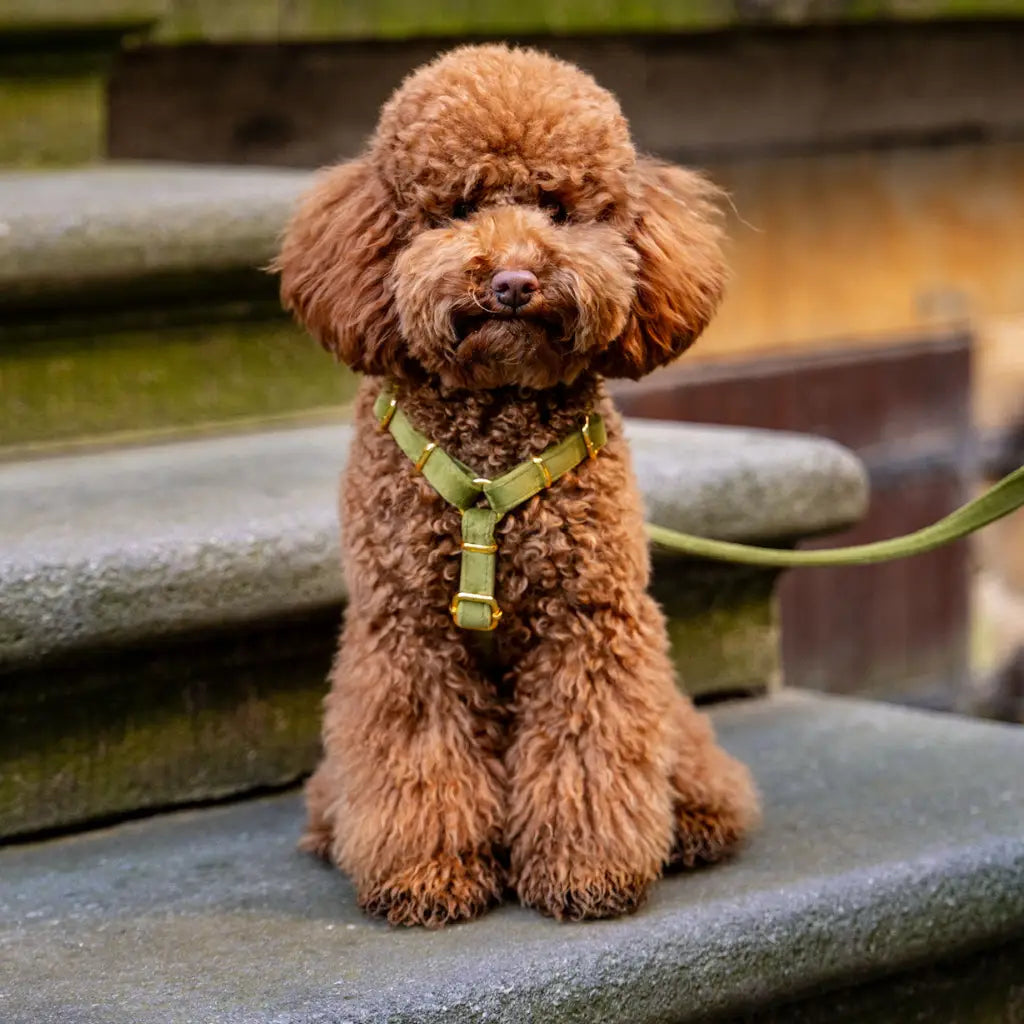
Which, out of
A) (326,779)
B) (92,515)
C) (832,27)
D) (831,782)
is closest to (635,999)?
(326,779)

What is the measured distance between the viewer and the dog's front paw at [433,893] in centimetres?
148

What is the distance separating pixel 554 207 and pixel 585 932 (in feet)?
1.96

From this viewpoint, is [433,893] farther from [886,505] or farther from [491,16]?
[886,505]

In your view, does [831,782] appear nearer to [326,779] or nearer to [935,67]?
[326,779]

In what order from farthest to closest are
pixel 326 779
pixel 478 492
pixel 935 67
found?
pixel 935 67 → pixel 326 779 → pixel 478 492

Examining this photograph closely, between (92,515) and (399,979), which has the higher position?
(92,515)

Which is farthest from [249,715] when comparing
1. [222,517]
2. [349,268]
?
[349,268]

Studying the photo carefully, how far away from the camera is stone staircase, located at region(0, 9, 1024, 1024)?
1432 millimetres

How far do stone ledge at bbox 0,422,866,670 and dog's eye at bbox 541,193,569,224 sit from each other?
51cm

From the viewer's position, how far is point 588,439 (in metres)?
1.50

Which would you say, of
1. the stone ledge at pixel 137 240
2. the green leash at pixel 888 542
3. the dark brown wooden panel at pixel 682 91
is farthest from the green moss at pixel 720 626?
the dark brown wooden panel at pixel 682 91

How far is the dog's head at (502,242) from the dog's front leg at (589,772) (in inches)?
9.5

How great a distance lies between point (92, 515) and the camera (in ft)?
5.89

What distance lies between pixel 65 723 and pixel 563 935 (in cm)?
58
